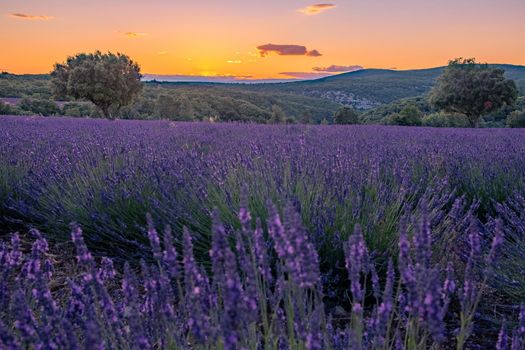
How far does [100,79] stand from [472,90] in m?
20.8

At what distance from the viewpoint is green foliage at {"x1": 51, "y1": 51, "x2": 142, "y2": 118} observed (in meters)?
22.4

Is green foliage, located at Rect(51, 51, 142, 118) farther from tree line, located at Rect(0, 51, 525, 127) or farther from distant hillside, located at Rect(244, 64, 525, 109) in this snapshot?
distant hillside, located at Rect(244, 64, 525, 109)

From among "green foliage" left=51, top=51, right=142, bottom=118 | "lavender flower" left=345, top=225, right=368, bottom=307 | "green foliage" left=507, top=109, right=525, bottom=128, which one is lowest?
"green foliage" left=507, top=109, right=525, bottom=128

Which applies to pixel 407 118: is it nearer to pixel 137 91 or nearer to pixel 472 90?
pixel 472 90

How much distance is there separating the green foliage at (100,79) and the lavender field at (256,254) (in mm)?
19298

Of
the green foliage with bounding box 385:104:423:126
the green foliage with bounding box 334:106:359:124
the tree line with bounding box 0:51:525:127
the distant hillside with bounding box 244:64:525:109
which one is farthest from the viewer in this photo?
the distant hillside with bounding box 244:64:525:109

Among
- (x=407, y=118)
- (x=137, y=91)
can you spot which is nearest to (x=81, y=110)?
(x=137, y=91)

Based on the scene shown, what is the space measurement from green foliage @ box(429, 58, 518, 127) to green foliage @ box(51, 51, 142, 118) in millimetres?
18284

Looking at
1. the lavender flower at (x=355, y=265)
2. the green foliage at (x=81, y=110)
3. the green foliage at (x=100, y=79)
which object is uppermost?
the green foliage at (x=100, y=79)

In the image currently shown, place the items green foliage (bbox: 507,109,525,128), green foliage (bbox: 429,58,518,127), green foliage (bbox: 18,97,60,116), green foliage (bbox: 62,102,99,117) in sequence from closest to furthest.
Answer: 1. green foliage (bbox: 429,58,518,127)
2. green foliage (bbox: 18,97,60,116)
3. green foliage (bbox: 62,102,99,117)
4. green foliage (bbox: 507,109,525,128)

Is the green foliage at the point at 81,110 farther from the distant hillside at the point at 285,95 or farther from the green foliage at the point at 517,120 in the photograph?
the green foliage at the point at 517,120

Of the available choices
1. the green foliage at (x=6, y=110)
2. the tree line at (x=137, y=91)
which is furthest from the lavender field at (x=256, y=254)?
the green foliage at (x=6, y=110)

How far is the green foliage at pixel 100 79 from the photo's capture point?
22406mm

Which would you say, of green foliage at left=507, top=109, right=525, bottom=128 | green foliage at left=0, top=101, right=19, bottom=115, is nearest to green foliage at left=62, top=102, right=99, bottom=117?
green foliage at left=0, top=101, right=19, bottom=115
